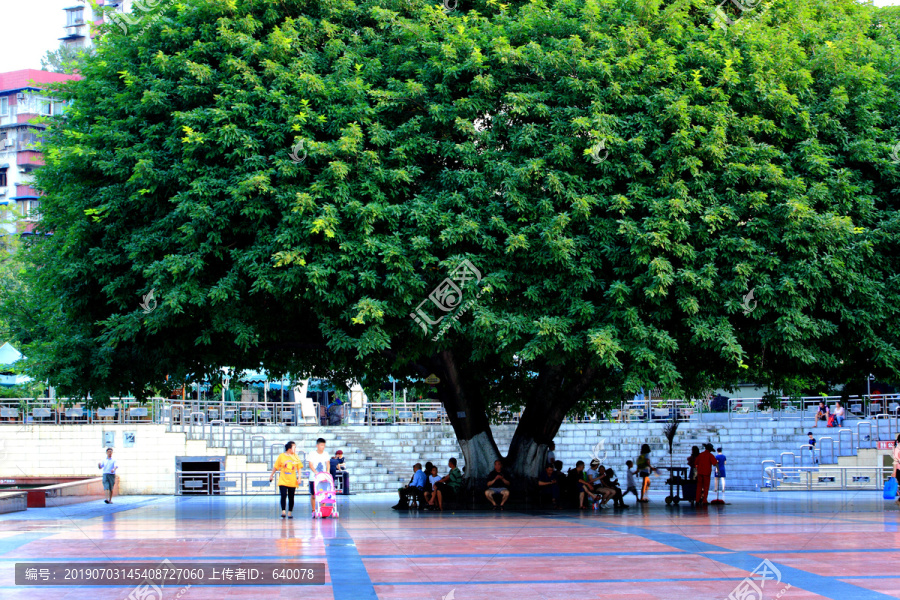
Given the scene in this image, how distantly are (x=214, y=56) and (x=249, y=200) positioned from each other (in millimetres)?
3595

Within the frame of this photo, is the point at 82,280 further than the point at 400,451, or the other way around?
the point at 400,451

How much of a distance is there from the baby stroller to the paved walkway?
1.05 ft

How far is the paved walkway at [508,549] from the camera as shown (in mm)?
8812

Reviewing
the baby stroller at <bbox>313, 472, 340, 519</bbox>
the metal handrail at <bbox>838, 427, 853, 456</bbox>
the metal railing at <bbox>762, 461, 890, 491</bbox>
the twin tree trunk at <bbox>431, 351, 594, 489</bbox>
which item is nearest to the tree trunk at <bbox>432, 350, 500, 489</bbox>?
the twin tree trunk at <bbox>431, 351, 594, 489</bbox>

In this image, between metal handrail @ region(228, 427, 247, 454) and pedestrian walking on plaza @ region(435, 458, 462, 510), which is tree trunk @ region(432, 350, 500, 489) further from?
metal handrail @ region(228, 427, 247, 454)

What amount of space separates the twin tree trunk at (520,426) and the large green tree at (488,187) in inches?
128

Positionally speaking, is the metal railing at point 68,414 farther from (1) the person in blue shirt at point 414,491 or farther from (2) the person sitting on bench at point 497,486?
(2) the person sitting on bench at point 497,486

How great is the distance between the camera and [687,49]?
18.5 m

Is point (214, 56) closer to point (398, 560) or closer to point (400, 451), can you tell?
point (398, 560)

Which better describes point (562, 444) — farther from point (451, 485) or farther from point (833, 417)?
point (451, 485)

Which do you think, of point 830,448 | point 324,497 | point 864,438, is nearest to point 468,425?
point 324,497

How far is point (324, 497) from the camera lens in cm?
1803

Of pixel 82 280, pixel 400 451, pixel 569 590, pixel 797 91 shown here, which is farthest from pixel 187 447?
pixel 569 590

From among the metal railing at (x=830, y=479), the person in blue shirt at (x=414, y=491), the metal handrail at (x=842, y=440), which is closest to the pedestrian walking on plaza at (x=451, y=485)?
the person in blue shirt at (x=414, y=491)
